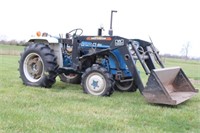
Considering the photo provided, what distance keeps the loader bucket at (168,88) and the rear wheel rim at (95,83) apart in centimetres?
98

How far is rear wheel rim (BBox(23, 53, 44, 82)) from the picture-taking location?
7.18 meters

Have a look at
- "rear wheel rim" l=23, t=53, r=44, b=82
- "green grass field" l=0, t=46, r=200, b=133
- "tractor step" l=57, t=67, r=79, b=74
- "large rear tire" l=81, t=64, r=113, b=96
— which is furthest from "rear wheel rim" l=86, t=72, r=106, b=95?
"rear wheel rim" l=23, t=53, r=44, b=82

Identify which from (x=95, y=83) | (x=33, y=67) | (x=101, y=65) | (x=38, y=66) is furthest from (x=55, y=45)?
(x=95, y=83)

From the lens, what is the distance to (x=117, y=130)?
12.6 ft

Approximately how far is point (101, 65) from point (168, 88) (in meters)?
1.47

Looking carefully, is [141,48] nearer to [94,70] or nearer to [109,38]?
[109,38]

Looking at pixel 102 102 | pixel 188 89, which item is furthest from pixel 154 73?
pixel 188 89

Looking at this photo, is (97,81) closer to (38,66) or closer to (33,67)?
(38,66)

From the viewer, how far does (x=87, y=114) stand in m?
4.52

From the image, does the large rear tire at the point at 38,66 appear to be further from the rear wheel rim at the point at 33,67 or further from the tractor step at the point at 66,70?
the tractor step at the point at 66,70

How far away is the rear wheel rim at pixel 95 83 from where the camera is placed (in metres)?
6.22

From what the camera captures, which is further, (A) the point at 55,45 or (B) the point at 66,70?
(A) the point at 55,45

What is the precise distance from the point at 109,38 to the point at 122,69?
708 mm

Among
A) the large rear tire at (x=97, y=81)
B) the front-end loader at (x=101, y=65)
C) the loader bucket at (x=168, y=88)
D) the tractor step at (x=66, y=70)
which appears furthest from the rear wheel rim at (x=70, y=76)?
the loader bucket at (x=168, y=88)
